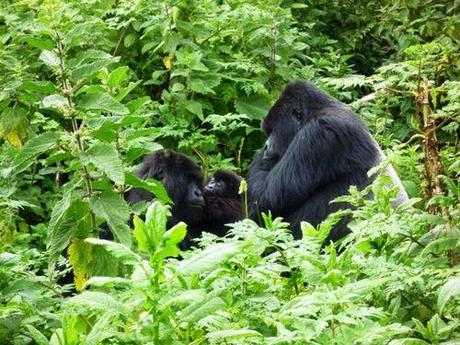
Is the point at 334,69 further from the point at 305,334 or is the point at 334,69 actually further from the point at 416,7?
the point at 305,334

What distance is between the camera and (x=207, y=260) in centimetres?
208

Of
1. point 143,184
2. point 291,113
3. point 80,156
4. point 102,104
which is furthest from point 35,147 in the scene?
point 291,113

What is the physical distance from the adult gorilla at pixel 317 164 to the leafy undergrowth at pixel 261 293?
1.89 meters

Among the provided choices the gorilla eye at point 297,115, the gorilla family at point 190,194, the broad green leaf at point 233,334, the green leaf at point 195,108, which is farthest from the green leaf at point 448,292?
the green leaf at point 195,108

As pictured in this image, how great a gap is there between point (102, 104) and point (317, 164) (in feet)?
6.56

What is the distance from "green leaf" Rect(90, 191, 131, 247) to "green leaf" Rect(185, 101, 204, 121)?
2801mm

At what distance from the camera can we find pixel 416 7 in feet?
22.4

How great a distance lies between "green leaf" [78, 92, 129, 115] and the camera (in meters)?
3.04

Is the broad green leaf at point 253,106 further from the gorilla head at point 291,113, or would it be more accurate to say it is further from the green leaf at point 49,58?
the green leaf at point 49,58

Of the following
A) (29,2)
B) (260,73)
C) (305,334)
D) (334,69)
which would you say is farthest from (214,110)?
(305,334)

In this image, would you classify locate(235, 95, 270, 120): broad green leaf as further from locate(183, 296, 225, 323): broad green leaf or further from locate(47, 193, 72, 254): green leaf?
locate(183, 296, 225, 323): broad green leaf

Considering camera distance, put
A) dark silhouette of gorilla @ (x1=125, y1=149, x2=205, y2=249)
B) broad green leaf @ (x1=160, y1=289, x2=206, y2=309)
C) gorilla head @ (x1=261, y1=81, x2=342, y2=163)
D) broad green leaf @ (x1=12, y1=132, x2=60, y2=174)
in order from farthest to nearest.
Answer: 1. gorilla head @ (x1=261, y1=81, x2=342, y2=163)
2. dark silhouette of gorilla @ (x1=125, y1=149, x2=205, y2=249)
3. broad green leaf @ (x1=12, y1=132, x2=60, y2=174)
4. broad green leaf @ (x1=160, y1=289, x2=206, y2=309)

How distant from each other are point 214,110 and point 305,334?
4186 mm

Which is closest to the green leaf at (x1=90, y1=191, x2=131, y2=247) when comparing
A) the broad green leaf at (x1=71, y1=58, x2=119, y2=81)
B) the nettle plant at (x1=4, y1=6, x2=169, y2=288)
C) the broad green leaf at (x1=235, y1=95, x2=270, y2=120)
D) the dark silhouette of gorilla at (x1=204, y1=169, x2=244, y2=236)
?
the nettle plant at (x1=4, y1=6, x2=169, y2=288)
